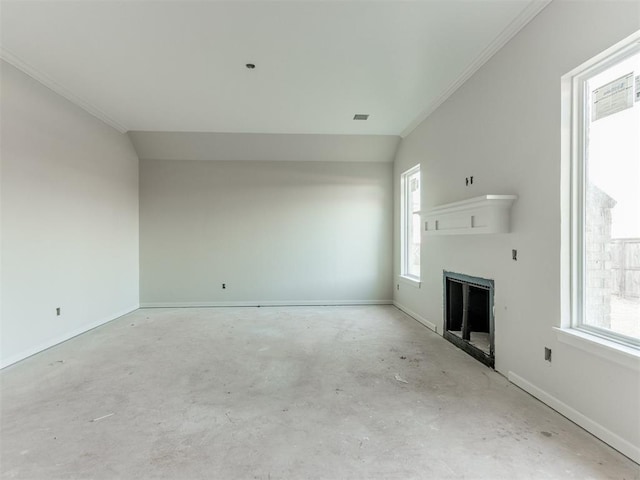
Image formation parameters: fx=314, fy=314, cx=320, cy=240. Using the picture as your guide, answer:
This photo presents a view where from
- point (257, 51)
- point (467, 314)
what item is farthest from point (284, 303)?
point (257, 51)

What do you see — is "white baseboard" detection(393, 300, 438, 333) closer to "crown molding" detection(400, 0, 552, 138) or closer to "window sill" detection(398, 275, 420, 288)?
"window sill" detection(398, 275, 420, 288)

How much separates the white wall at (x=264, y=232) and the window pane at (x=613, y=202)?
402 centimetres

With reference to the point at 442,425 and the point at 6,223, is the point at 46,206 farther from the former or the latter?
the point at 442,425

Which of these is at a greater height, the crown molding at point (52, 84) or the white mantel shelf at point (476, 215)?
the crown molding at point (52, 84)

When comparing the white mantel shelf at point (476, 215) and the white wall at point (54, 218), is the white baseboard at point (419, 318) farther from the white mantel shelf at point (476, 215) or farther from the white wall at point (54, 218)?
the white wall at point (54, 218)

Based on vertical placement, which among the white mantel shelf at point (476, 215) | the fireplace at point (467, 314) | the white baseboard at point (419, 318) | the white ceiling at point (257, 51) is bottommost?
the white baseboard at point (419, 318)

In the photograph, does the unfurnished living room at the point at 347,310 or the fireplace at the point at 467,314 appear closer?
the unfurnished living room at the point at 347,310

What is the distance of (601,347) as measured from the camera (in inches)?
71.7

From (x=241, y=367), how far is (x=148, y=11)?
10.0 ft

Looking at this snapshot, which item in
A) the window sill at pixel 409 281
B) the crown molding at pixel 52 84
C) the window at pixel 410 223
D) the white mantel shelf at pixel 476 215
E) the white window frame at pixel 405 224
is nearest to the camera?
the white mantel shelf at pixel 476 215

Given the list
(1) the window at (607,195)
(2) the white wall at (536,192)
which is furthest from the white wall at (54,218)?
(1) the window at (607,195)

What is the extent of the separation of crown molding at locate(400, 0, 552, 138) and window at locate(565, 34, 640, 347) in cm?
63

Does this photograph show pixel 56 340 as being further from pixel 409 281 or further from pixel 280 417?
pixel 409 281

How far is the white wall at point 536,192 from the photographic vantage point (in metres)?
1.82
